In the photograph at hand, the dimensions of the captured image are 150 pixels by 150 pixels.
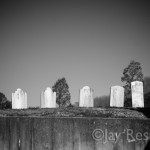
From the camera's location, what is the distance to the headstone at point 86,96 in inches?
372

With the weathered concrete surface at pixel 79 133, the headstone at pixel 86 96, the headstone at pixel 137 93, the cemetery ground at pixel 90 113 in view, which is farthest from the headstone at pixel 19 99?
the weathered concrete surface at pixel 79 133

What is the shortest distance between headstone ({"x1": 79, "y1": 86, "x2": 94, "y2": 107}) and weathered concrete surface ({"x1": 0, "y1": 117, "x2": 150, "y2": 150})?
5992 millimetres

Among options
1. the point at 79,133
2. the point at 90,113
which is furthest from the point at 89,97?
the point at 79,133

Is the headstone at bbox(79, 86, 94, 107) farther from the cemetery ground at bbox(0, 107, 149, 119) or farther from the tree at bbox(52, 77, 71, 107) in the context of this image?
the tree at bbox(52, 77, 71, 107)

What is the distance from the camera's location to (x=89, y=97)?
31.1 ft

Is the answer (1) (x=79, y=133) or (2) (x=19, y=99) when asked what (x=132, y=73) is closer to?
(2) (x=19, y=99)

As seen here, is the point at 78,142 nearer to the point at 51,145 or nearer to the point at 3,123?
the point at 51,145

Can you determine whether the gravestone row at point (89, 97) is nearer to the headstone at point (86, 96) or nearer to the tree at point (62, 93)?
the headstone at point (86, 96)

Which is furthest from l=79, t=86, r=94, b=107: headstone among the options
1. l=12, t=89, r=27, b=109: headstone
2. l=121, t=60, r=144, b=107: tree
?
l=121, t=60, r=144, b=107: tree

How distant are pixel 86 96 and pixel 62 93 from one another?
2589cm

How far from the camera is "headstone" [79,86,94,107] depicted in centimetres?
945

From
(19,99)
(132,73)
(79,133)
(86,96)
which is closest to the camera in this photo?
(79,133)

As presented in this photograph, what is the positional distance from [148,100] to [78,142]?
49.7 ft

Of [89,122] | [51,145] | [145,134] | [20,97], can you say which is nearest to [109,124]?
[89,122]
